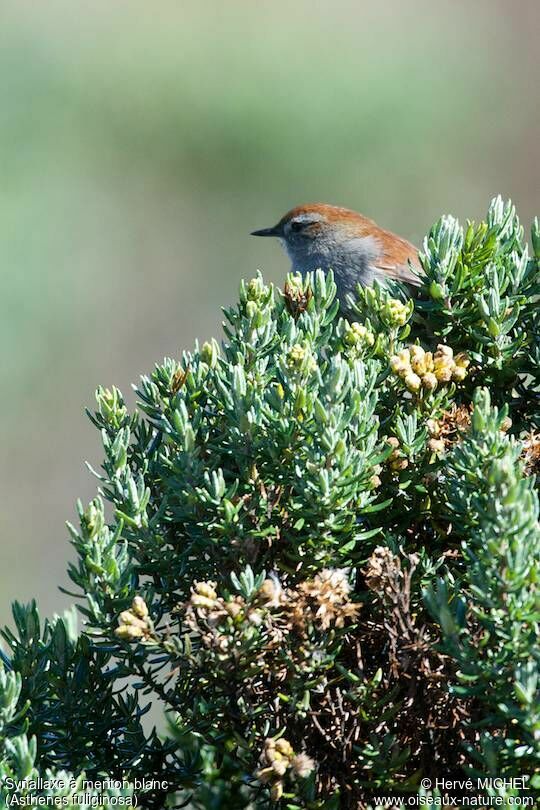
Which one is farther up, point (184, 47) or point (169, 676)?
point (184, 47)

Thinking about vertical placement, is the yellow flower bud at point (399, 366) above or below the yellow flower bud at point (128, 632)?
above

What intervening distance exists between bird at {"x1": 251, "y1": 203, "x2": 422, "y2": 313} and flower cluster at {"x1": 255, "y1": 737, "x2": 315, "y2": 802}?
2.85 meters

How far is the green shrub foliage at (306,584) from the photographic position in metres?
1.37

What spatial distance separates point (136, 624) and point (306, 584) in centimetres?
27

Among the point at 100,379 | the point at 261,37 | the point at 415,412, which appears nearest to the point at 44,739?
the point at 415,412

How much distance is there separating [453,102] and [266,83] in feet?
5.66

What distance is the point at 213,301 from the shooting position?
745 centimetres

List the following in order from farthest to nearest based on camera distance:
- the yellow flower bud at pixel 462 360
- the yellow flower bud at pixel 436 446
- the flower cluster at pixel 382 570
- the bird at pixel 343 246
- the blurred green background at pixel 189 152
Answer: the blurred green background at pixel 189 152 < the bird at pixel 343 246 < the yellow flower bud at pixel 462 360 < the yellow flower bud at pixel 436 446 < the flower cluster at pixel 382 570

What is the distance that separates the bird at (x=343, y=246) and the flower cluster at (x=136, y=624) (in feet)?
9.09

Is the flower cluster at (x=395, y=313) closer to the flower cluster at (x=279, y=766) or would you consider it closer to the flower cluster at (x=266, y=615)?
the flower cluster at (x=266, y=615)

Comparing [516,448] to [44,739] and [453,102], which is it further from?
[453,102]

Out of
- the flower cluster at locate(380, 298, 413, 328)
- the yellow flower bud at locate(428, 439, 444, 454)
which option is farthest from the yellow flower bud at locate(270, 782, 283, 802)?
the flower cluster at locate(380, 298, 413, 328)

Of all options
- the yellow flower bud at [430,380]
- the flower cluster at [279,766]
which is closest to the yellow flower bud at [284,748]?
the flower cluster at [279,766]

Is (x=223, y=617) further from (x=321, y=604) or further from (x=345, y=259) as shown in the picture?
(x=345, y=259)
